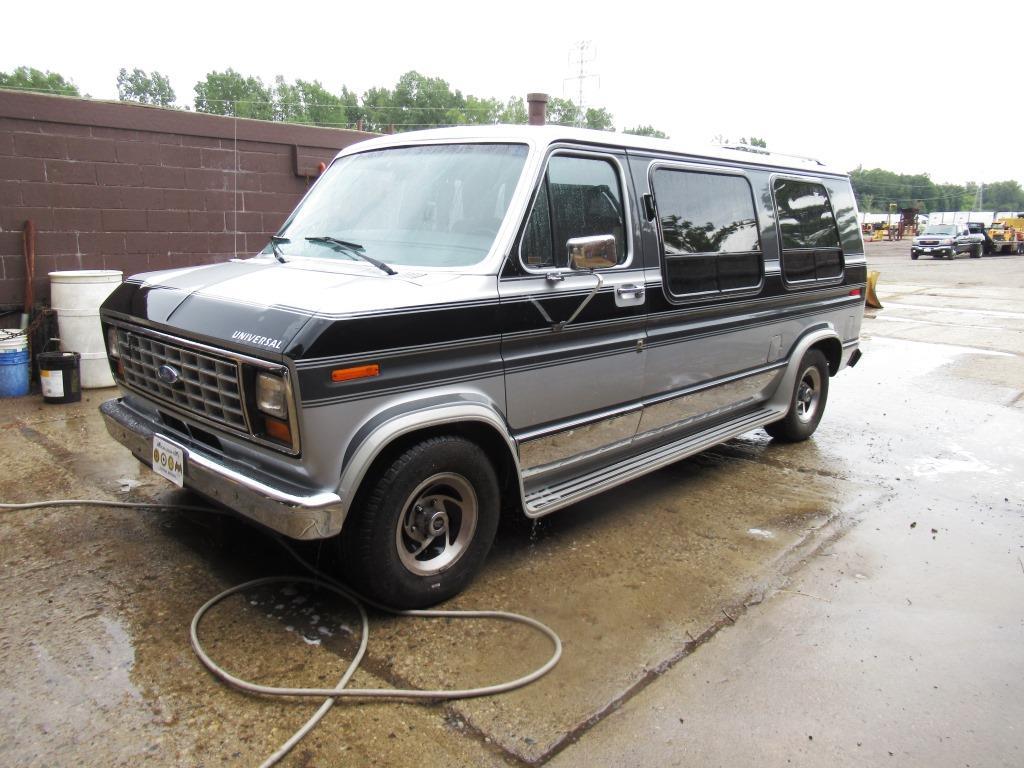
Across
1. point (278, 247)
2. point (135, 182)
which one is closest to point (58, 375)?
point (135, 182)

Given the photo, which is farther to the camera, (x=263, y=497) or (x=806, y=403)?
Result: (x=806, y=403)

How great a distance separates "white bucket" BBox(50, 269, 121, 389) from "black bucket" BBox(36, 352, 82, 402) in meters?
0.33

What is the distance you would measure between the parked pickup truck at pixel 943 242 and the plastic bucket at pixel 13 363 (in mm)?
39078

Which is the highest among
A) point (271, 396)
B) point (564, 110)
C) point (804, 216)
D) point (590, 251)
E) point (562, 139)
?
point (564, 110)

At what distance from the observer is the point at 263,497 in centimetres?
290

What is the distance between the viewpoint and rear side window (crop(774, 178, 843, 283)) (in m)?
5.38

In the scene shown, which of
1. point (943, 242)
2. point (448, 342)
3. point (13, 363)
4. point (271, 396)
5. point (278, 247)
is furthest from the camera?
point (943, 242)

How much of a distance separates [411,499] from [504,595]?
0.74 meters

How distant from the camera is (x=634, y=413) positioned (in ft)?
13.9

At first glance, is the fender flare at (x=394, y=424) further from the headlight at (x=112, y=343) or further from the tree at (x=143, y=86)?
the tree at (x=143, y=86)

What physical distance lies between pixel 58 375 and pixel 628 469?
498 centimetres

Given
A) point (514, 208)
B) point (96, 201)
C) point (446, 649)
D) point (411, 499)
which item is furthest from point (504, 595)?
point (96, 201)

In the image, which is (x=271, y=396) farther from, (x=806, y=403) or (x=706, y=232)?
(x=806, y=403)

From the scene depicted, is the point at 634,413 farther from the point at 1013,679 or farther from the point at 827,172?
the point at 827,172
